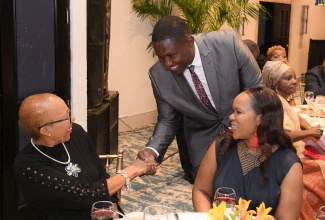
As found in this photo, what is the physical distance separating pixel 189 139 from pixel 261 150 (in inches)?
41.3

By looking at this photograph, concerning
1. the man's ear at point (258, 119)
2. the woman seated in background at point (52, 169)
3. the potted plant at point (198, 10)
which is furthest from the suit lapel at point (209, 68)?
the potted plant at point (198, 10)

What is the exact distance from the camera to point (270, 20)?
12539 millimetres

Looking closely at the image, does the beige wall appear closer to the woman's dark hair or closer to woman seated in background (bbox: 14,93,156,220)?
woman seated in background (bbox: 14,93,156,220)

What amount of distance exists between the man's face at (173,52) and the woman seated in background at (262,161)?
458 mm

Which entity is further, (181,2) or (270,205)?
(181,2)

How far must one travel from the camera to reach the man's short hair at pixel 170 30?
270 centimetres

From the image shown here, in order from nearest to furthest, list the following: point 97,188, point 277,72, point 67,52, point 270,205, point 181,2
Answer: point 270,205
point 97,188
point 67,52
point 277,72
point 181,2

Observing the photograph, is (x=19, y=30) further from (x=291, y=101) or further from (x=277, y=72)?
(x=291, y=101)

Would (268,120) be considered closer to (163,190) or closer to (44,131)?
(44,131)

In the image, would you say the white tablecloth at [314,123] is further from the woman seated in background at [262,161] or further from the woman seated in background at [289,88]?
the woman seated in background at [262,161]

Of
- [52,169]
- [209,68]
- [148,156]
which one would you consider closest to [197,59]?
[209,68]

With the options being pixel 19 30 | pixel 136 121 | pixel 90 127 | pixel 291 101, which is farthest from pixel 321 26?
pixel 19 30

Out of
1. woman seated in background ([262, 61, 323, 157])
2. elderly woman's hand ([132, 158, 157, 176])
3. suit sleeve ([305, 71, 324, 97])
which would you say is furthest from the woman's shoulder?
suit sleeve ([305, 71, 324, 97])

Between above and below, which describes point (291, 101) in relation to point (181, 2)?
below
